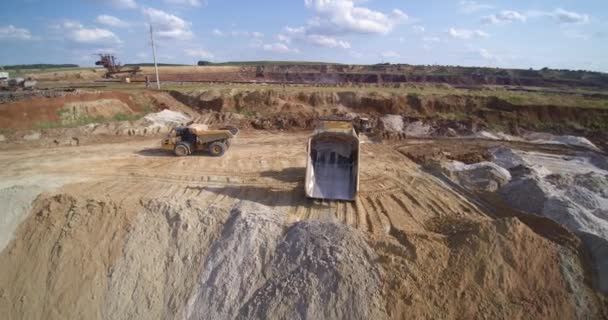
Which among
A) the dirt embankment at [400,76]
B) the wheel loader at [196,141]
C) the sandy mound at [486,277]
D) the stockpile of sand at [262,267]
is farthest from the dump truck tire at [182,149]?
the dirt embankment at [400,76]

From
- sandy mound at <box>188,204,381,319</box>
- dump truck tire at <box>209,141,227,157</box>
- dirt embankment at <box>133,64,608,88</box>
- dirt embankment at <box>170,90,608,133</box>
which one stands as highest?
dirt embankment at <box>133,64,608,88</box>

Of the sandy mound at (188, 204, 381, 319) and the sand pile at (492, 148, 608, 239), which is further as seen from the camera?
the sand pile at (492, 148, 608, 239)

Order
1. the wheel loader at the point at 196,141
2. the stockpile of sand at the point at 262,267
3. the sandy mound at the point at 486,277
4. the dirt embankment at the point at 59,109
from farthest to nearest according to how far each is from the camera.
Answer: the dirt embankment at the point at 59,109
the wheel loader at the point at 196,141
the stockpile of sand at the point at 262,267
the sandy mound at the point at 486,277

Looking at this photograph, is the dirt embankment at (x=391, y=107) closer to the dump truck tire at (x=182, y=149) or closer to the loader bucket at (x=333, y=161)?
the dump truck tire at (x=182, y=149)

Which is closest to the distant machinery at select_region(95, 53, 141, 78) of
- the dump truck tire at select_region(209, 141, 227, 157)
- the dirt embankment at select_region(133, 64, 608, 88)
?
the dirt embankment at select_region(133, 64, 608, 88)

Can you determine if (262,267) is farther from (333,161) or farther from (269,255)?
(333,161)

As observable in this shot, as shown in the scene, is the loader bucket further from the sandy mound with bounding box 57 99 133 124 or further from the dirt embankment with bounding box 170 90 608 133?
the sandy mound with bounding box 57 99 133 124
